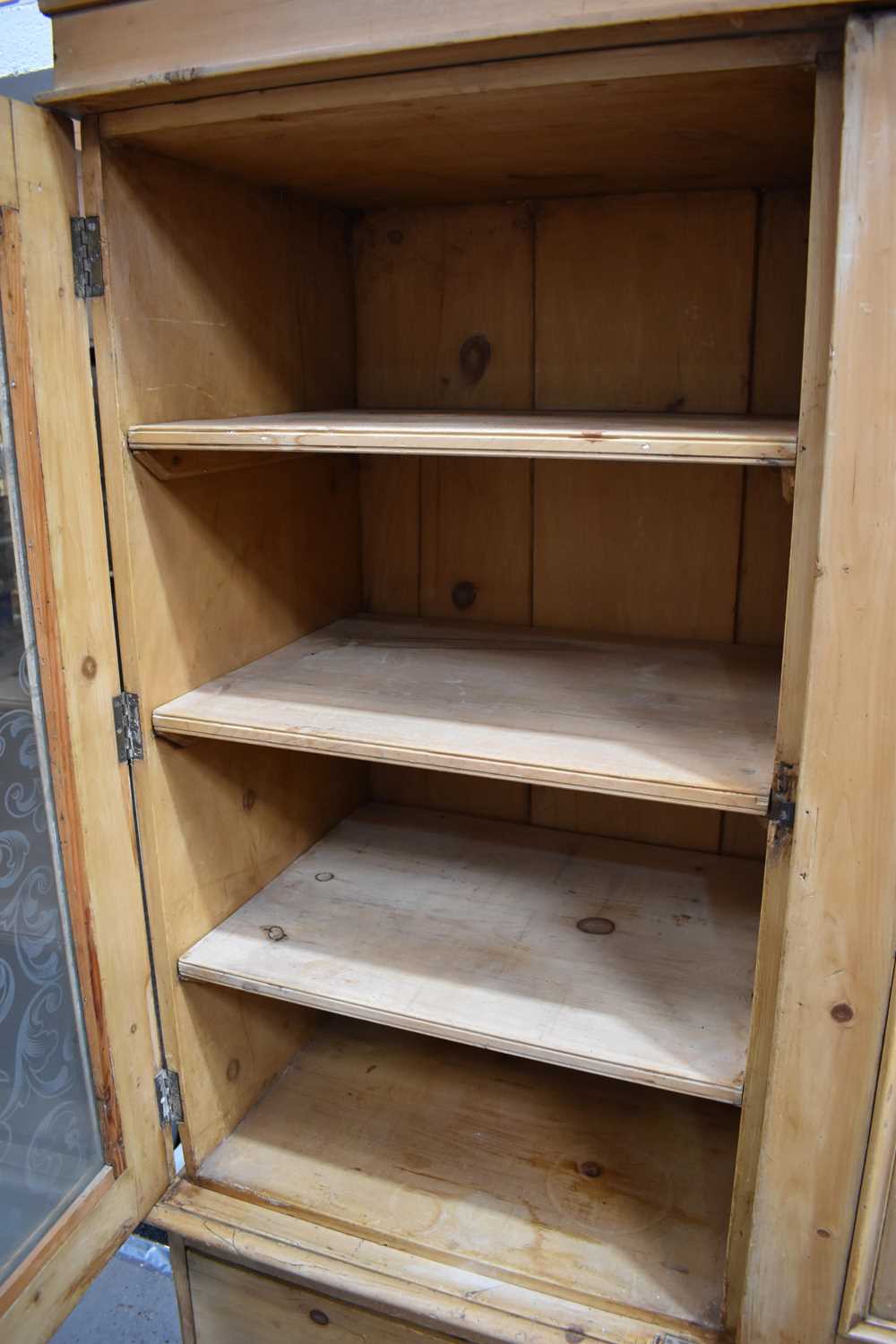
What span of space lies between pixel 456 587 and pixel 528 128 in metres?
0.72

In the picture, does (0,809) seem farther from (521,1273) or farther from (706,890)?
(706,890)

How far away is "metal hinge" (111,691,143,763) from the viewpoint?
1.18 meters

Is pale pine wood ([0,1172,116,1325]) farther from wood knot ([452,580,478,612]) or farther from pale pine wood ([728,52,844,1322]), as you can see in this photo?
wood knot ([452,580,478,612])

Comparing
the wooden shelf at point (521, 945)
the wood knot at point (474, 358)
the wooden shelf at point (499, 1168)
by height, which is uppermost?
the wood knot at point (474, 358)

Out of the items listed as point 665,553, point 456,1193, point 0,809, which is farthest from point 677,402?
point 456,1193

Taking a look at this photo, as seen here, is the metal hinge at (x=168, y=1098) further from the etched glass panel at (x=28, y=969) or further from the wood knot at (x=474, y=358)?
the wood knot at (x=474, y=358)

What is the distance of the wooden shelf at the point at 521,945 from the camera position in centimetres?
115

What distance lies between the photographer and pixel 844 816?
887 millimetres

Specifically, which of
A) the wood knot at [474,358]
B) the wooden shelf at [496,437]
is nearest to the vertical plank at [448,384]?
the wood knot at [474,358]

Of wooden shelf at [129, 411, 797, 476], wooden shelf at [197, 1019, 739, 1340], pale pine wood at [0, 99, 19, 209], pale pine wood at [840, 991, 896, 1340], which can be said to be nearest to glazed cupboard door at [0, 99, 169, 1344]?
pale pine wood at [0, 99, 19, 209]

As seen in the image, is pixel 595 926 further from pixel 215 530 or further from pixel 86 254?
pixel 86 254

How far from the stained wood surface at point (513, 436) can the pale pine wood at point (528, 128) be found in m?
0.30

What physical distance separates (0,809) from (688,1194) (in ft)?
3.43

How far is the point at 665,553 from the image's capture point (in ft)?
4.77
